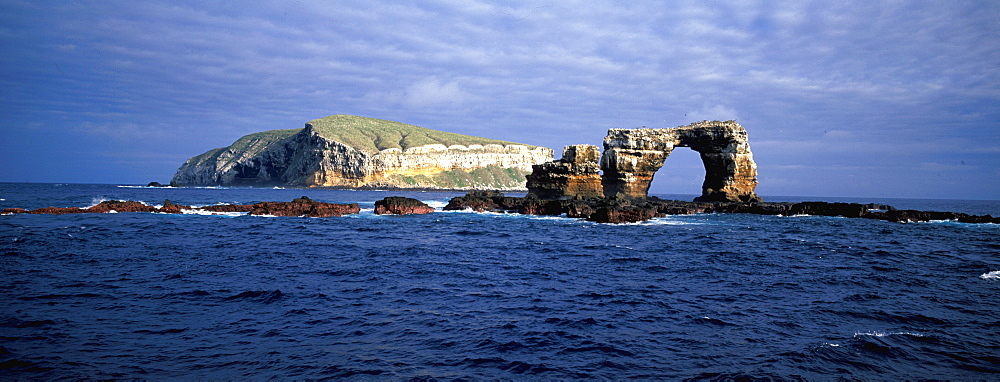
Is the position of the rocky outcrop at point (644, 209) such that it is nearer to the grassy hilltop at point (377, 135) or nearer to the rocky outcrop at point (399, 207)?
the rocky outcrop at point (399, 207)

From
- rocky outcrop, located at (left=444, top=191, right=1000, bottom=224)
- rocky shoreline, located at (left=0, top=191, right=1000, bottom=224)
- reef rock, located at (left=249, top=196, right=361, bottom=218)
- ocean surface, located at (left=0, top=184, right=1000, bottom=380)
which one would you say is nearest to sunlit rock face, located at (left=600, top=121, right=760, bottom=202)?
rocky outcrop, located at (left=444, top=191, right=1000, bottom=224)

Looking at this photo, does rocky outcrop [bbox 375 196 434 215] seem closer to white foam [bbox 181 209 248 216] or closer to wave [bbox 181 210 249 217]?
wave [bbox 181 210 249 217]

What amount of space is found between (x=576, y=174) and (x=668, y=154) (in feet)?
35.0

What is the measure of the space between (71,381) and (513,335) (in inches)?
256

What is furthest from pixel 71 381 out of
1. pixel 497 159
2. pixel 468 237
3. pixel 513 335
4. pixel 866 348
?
pixel 497 159

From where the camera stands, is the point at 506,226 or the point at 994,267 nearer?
the point at 994,267

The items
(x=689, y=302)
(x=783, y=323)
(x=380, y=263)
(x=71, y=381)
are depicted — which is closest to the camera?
(x=71, y=381)

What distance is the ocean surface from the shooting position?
24.4ft

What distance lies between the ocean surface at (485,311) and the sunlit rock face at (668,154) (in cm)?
3168

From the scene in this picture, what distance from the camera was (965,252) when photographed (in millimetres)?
21391

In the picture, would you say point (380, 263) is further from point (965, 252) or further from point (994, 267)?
point (965, 252)

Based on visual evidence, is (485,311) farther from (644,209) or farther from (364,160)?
(364,160)

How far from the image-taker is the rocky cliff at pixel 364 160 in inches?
5620

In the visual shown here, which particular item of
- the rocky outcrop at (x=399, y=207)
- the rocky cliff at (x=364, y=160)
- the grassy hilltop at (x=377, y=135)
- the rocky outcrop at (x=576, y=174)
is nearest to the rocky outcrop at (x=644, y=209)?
the rocky outcrop at (x=576, y=174)
